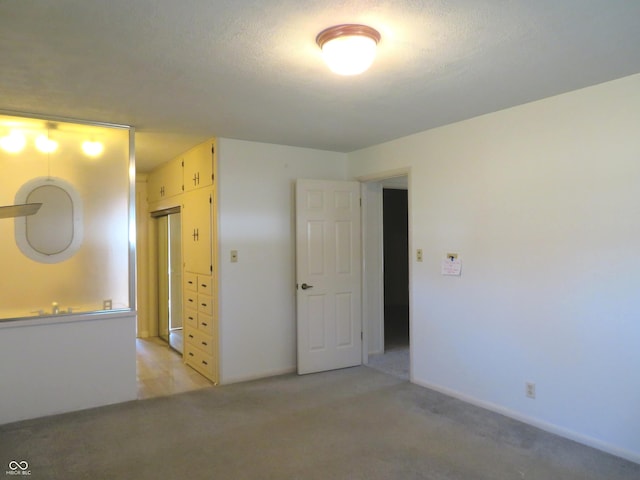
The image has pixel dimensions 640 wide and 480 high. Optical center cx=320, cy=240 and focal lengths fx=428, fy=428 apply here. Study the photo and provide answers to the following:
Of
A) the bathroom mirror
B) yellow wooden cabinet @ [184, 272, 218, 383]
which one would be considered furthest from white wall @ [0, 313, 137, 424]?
yellow wooden cabinet @ [184, 272, 218, 383]

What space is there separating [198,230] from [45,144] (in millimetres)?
1599

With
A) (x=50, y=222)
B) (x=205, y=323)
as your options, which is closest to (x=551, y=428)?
(x=205, y=323)

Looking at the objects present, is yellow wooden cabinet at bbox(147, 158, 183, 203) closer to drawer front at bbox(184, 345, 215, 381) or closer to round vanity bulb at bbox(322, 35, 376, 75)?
drawer front at bbox(184, 345, 215, 381)

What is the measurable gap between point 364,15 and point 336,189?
2.78m

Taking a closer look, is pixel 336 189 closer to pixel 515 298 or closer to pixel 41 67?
pixel 515 298

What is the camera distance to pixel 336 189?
468 cm

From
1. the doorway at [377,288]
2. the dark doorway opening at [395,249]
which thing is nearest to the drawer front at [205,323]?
the doorway at [377,288]

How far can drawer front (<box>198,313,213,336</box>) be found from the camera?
14.3 ft

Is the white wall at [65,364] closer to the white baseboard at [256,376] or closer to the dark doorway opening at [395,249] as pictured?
the white baseboard at [256,376]

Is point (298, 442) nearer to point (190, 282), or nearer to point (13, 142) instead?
point (190, 282)

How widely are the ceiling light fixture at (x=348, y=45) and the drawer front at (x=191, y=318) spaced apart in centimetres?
340

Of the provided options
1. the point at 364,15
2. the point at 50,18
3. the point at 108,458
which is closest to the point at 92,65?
the point at 50,18

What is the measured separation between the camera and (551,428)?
3.08 m

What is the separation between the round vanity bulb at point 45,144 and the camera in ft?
11.5
